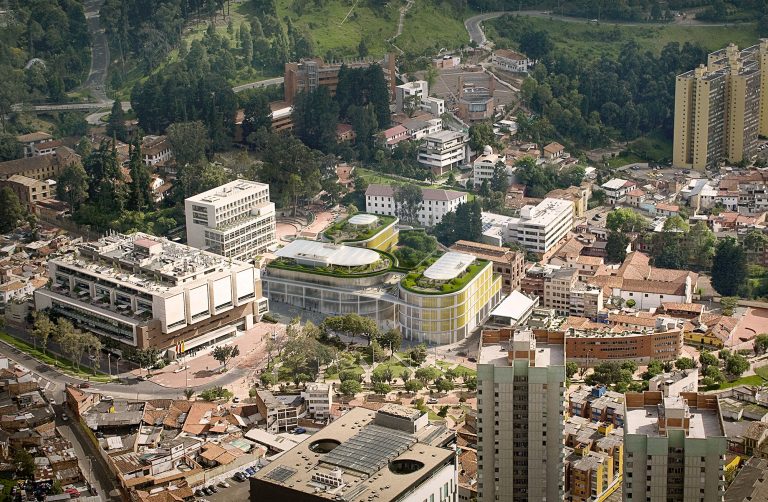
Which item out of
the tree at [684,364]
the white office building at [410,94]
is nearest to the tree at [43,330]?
the tree at [684,364]

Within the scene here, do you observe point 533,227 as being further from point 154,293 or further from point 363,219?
point 154,293

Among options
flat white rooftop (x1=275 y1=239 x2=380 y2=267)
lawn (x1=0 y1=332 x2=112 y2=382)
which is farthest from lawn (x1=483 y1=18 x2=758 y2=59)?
lawn (x1=0 y1=332 x2=112 y2=382)

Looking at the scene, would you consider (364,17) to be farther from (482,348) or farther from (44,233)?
(482,348)

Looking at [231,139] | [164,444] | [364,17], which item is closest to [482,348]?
[164,444]

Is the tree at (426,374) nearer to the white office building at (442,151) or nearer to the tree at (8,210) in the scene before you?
the white office building at (442,151)

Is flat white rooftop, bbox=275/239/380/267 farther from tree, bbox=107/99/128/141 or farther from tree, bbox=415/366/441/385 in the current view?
tree, bbox=107/99/128/141

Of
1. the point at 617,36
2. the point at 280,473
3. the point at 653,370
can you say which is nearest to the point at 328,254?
the point at 653,370

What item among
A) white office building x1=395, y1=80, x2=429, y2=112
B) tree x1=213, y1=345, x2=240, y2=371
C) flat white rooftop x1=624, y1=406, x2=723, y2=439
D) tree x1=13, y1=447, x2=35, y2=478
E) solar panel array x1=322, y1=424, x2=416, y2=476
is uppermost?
white office building x1=395, y1=80, x2=429, y2=112
